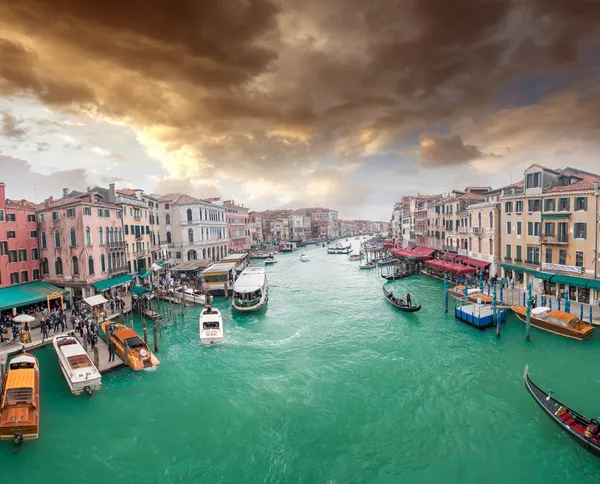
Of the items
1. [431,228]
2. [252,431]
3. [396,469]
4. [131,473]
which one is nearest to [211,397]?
[252,431]

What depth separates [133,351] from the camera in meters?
21.2

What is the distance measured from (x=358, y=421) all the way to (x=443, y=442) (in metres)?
3.61

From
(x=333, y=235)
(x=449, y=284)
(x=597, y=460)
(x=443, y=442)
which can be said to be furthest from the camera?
(x=333, y=235)

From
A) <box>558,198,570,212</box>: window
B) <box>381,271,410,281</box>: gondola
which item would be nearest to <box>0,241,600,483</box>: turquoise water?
<box>558,198,570,212</box>: window

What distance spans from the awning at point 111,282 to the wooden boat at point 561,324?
37.0 m

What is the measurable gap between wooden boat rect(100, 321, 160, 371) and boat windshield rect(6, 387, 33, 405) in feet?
18.4

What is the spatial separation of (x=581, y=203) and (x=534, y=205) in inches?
187

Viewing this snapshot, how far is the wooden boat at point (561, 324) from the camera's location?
2325cm

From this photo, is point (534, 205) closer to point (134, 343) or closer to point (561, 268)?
point (561, 268)

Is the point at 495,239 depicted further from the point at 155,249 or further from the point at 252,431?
the point at 155,249

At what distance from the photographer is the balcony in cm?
2940

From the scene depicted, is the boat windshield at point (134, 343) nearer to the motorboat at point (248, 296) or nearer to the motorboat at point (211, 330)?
the motorboat at point (211, 330)

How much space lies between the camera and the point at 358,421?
15734 millimetres

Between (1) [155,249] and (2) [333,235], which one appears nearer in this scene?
(1) [155,249]
